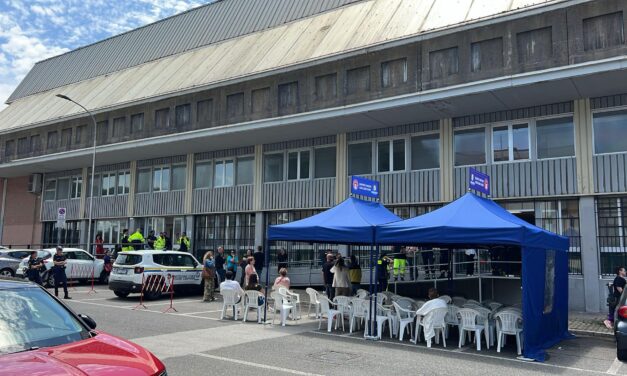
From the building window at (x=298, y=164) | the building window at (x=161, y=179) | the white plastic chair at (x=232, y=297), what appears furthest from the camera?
the building window at (x=161, y=179)

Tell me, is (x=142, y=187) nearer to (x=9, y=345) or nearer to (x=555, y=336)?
(x=555, y=336)

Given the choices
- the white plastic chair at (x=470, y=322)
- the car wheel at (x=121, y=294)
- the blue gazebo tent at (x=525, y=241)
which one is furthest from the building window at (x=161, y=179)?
the white plastic chair at (x=470, y=322)

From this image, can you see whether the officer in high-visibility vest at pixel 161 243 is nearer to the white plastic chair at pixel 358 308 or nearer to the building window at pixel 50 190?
the white plastic chair at pixel 358 308

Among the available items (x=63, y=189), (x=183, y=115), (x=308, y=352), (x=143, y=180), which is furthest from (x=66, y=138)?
(x=308, y=352)

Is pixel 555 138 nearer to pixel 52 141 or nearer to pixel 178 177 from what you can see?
pixel 178 177

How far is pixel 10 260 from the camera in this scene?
22.4 metres

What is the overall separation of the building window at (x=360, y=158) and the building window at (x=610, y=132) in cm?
818

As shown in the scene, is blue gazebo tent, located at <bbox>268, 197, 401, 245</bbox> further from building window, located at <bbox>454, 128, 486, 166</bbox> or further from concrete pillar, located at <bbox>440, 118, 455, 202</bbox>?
building window, located at <bbox>454, 128, 486, 166</bbox>

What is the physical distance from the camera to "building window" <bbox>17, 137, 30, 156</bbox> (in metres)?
32.5

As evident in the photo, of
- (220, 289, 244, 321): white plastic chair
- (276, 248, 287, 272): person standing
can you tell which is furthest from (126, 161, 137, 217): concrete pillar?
(220, 289, 244, 321): white plastic chair

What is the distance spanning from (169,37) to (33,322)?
31.5 meters

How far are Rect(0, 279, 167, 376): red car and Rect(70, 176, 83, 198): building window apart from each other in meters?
29.8

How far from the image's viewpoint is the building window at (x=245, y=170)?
24883 mm

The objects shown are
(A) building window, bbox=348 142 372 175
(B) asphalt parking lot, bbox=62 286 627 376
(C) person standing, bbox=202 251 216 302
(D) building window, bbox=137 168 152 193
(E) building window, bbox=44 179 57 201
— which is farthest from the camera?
(E) building window, bbox=44 179 57 201
